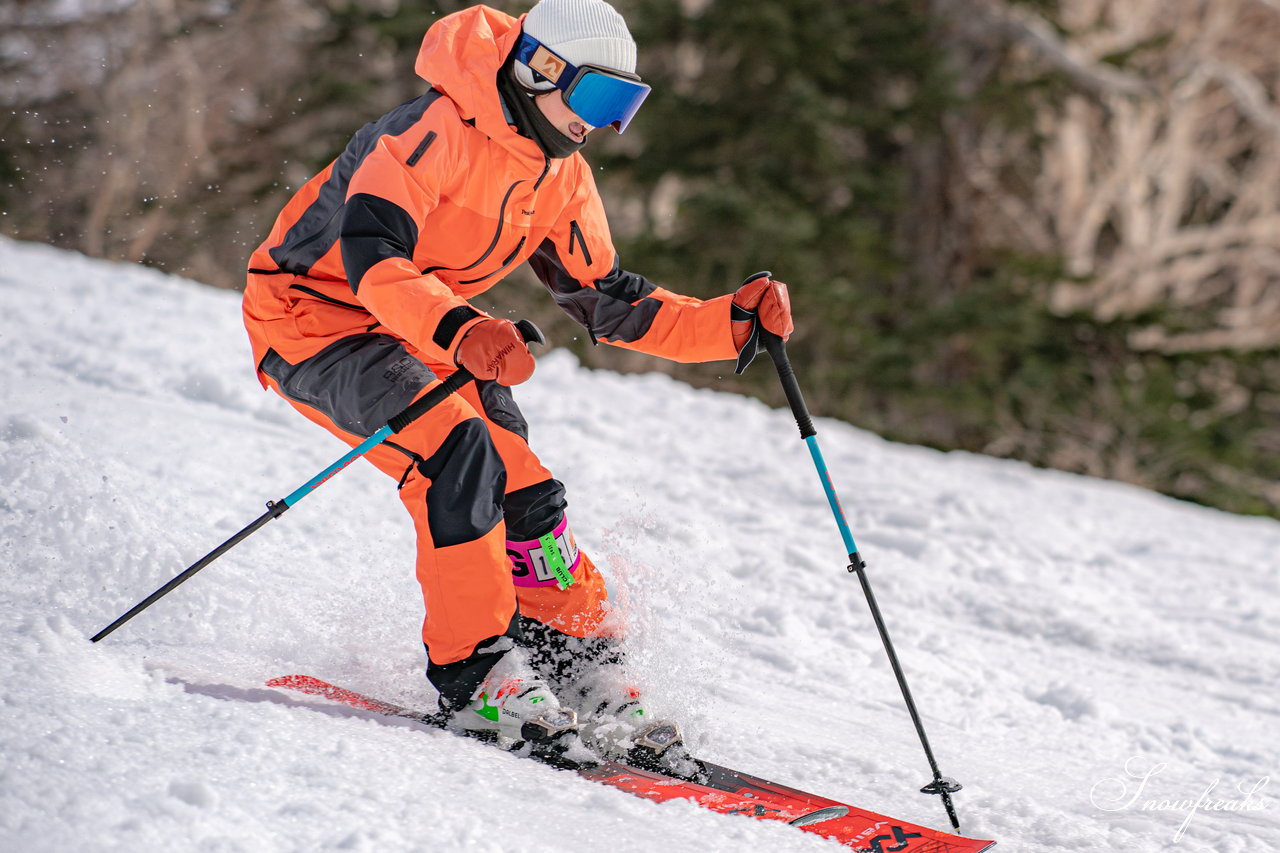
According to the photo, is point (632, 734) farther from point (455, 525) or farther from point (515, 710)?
point (455, 525)

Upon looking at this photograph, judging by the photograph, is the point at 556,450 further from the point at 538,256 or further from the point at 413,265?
the point at 413,265

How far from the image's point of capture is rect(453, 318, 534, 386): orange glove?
2238 millimetres

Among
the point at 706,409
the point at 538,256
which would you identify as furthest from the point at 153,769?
the point at 706,409

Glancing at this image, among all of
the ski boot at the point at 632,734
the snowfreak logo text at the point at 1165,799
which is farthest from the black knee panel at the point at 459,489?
the snowfreak logo text at the point at 1165,799

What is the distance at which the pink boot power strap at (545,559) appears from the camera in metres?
2.84

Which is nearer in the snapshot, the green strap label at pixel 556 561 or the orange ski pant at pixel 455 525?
the orange ski pant at pixel 455 525

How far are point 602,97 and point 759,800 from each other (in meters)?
1.68

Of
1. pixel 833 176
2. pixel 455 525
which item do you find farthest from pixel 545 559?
pixel 833 176

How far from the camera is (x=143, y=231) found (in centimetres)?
1402

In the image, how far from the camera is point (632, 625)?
2965 mm

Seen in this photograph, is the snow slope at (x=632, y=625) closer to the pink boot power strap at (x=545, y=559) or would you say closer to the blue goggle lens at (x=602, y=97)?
the pink boot power strap at (x=545, y=559)

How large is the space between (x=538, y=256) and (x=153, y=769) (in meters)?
1.69

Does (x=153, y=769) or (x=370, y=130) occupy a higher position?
(x=370, y=130)

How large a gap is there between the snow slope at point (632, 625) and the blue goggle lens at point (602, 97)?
135 centimetres
